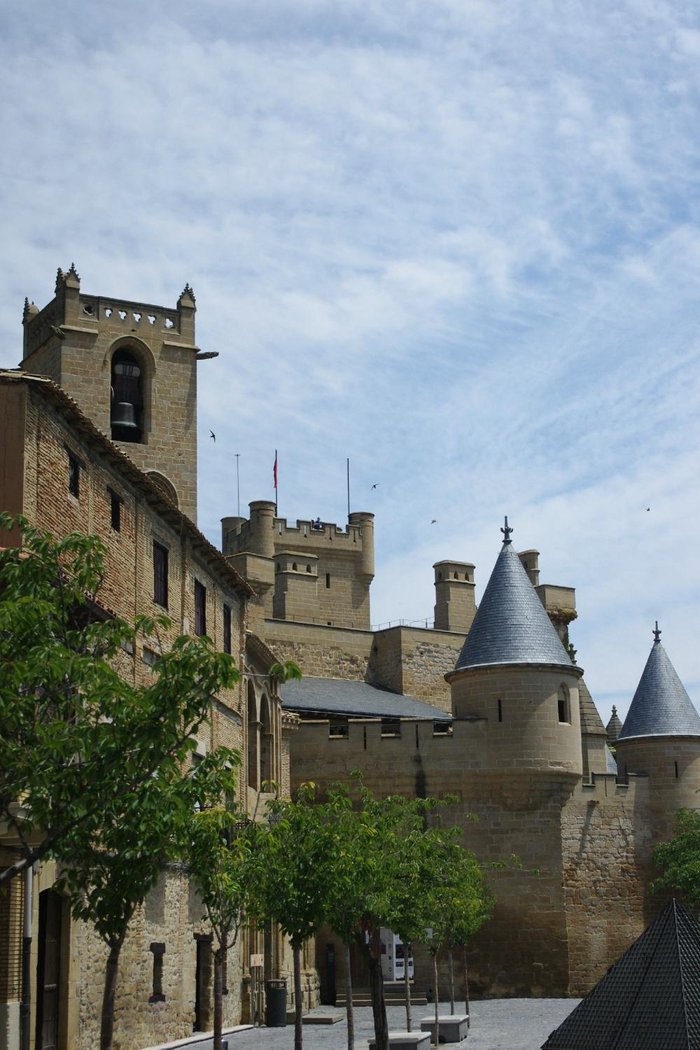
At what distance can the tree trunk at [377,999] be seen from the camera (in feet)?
78.1

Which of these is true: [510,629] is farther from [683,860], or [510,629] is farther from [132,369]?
[132,369]

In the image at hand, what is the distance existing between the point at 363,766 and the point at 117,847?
1020 inches

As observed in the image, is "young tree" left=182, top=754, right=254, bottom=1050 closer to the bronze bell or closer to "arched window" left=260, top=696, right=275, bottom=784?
"arched window" left=260, top=696, right=275, bottom=784

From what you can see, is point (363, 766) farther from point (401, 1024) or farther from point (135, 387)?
point (135, 387)

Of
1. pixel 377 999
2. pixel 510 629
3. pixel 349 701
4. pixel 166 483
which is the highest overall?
pixel 166 483

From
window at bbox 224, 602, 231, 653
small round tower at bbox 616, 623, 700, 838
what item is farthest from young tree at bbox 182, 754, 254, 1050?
small round tower at bbox 616, 623, 700, 838

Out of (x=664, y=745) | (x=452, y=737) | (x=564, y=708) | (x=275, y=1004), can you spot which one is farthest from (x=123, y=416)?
(x=664, y=745)

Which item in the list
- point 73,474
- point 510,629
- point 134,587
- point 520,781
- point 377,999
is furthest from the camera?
point 510,629

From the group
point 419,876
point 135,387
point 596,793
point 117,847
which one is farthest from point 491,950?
point 117,847

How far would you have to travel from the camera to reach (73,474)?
2267 cm

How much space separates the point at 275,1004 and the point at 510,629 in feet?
38.5

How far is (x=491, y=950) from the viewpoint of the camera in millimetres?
38062

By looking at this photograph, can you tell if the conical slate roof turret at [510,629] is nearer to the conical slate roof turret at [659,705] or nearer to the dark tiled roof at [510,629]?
the dark tiled roof at [510,629]

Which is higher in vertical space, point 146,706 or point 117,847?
point 146,706
